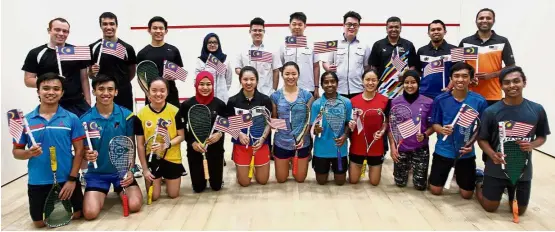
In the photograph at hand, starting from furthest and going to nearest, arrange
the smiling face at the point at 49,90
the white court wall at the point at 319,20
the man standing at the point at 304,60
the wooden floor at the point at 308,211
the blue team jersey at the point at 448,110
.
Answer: the white court wall at the point at 319,20 → the man standing at the point at 304,60 → the blue team jersey at the point at 448,110 → the wooden floor at the point at 308,211 → the smiling face at the point at 49,90

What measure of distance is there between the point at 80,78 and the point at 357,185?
2.42m

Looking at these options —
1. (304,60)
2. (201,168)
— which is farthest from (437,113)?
(201,168)

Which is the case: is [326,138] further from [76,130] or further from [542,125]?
[76,130]

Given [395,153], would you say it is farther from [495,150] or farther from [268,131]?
[268,131]

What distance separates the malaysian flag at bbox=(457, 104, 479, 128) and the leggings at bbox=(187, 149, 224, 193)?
182 centimetres

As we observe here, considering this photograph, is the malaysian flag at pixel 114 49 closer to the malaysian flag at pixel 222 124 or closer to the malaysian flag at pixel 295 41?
the malaysian flag at pixel 222 124

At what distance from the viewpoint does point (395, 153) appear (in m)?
3.32

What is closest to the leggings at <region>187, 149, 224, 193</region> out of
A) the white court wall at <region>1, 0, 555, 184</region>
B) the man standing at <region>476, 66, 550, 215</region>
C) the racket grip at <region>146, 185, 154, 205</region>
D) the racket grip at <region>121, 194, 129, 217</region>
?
the racket grip at <region>146, 185, 154, 205</region>

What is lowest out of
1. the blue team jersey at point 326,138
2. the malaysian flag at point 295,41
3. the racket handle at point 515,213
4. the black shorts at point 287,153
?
the racket handle at point 515,213

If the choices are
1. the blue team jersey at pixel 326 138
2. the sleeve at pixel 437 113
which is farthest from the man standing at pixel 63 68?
the sleeve at pixel 437 113

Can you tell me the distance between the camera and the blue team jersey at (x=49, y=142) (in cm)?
254

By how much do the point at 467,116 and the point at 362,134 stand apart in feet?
2.65

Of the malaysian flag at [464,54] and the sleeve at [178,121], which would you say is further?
the malaysian flag at [464,54]

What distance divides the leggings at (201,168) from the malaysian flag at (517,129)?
2.04 m
